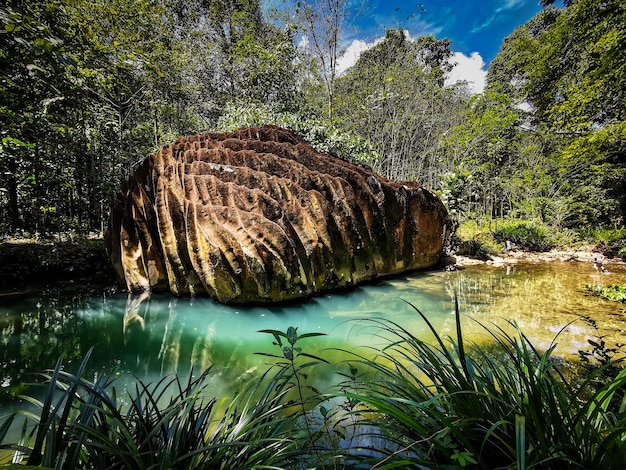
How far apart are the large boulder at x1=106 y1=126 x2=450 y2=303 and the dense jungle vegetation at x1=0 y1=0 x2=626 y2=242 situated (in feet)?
5.02

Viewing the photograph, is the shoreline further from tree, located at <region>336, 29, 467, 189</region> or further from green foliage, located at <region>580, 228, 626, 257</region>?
tree, located at <region>336, 29, 467, 189</region>

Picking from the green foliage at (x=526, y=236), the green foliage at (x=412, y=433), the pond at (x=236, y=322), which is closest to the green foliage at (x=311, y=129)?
the pond at (x=236, y=322)

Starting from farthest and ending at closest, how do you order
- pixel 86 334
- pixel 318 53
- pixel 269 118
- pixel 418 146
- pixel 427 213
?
1. pixel 418 146
2. pixel 318 53
3. pixel 269 118
4. pixel 427 213
5. pixel 86 334

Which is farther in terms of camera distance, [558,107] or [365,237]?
[558,107]

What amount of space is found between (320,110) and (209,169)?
9.48m

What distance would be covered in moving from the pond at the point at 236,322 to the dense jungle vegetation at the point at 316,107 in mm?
3016

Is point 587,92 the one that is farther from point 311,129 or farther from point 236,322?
point 236,322

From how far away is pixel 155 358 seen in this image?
9.71 ft

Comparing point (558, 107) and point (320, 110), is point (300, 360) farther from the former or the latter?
point (320, 110)

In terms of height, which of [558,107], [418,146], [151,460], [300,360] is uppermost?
[418,146]

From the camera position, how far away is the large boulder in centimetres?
450

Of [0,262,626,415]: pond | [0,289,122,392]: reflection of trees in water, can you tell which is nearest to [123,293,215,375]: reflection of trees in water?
[0,262,626,415]: pond

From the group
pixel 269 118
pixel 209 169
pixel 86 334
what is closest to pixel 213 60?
pixel 269 118

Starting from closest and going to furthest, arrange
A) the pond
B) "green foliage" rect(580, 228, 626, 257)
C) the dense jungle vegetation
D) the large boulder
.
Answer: the pond, the large boulder, the dense jungle vegetation, "green foliage" rect(580, 228, 626, 257)
